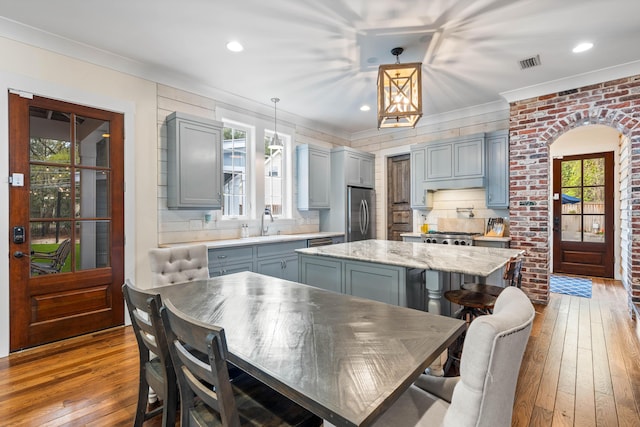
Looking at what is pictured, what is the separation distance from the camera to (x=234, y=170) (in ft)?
14.9

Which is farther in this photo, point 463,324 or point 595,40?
point 595,40

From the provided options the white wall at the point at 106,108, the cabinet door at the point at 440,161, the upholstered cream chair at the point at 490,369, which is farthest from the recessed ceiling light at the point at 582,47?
the white wall at the point at 106,108

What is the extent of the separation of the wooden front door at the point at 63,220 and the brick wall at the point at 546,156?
4.89 m

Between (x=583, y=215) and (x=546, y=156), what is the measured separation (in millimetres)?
2799

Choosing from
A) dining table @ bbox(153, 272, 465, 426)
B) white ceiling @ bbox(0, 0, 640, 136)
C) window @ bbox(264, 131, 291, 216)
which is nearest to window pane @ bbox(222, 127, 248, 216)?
window @ bbox(264, 131, 291, 216)

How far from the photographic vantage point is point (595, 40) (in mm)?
2953

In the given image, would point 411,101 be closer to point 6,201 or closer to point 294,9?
point 294,9

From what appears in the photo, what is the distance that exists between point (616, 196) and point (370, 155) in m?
A: 4.28

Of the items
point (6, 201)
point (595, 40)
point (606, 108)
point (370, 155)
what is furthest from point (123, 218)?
point (606, 108)

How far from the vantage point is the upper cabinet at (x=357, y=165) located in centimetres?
547

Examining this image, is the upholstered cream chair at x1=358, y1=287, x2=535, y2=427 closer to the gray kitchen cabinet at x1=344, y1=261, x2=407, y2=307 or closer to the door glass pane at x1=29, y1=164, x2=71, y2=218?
the gray kitchen cabinet at x1=344, y1=261, x2=407, y2=307

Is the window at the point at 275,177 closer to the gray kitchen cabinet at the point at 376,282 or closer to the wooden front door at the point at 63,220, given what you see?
the wooden front door at the point at 63,220

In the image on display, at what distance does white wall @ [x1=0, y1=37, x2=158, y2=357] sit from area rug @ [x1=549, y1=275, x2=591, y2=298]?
228 inches

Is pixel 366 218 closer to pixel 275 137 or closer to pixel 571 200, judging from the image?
Result: pixel 275 137
